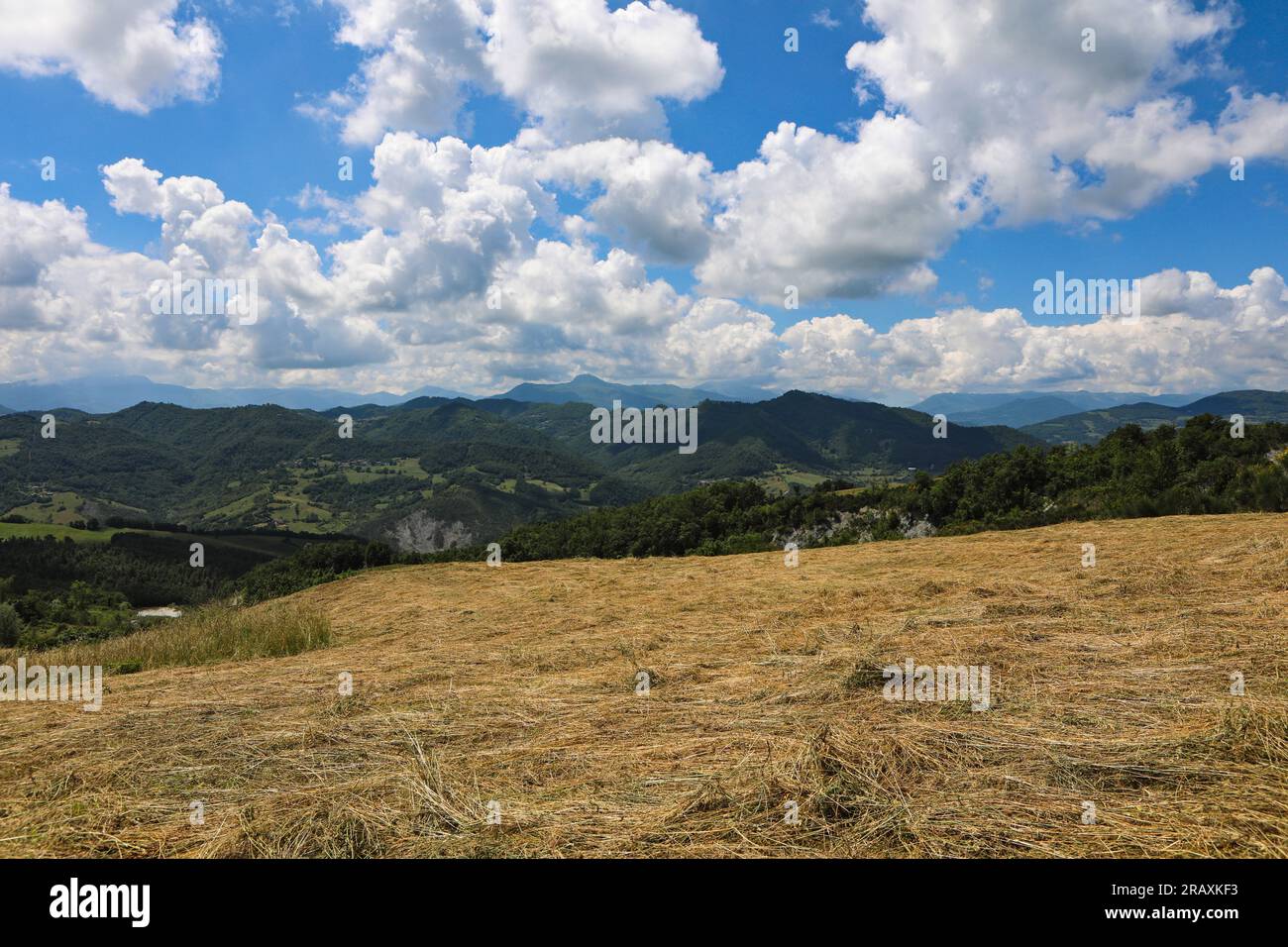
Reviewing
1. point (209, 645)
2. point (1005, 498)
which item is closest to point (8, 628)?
point (209, 645)

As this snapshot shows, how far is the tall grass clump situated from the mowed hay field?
1134mm

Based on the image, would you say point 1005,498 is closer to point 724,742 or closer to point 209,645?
point 724,742

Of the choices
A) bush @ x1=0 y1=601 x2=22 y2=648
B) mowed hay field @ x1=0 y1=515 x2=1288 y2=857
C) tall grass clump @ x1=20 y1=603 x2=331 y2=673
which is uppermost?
mowed hay field @ x1=0 y1=515 x2=1288 y2=857

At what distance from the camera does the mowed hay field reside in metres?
3.06

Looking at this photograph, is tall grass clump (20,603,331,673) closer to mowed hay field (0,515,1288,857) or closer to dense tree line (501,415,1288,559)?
mowed hay field (0,515,1288,857)

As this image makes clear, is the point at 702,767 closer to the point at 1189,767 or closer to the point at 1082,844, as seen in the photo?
the point at 1082,844

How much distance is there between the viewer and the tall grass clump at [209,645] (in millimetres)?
9234

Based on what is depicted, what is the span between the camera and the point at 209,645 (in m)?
9.52

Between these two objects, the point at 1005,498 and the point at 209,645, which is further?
the point at 1005,498

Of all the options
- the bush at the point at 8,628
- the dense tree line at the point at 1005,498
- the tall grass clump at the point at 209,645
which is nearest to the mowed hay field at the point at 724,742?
the tall grass clump at the point at 209,645

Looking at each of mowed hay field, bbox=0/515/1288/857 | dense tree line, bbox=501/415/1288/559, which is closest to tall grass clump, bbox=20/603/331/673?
mowed hay field, bbox=0/515/1288/857

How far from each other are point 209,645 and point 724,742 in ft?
29.7
